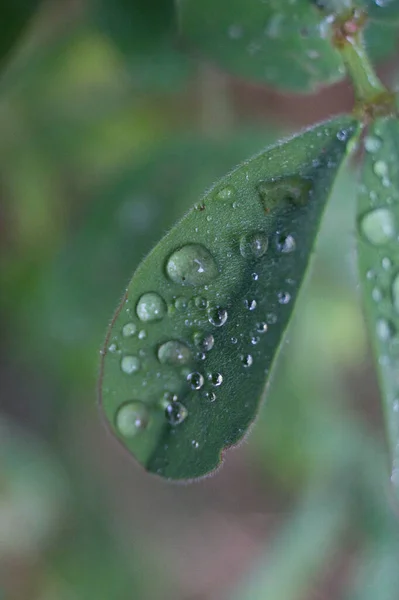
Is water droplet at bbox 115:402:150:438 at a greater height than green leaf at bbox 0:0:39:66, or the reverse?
green leaf at bbox 0:0:39:66

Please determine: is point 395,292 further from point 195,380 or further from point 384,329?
point 195,380

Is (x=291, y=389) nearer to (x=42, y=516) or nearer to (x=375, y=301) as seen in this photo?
(x=42, y=516)

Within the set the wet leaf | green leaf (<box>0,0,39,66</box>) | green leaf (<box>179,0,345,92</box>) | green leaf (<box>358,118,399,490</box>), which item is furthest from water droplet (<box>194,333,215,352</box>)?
green leaf (<box>0,0,39,66</box>)

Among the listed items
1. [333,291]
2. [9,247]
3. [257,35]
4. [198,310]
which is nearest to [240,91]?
[333,291]

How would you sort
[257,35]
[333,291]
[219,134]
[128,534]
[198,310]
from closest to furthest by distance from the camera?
[198,310] < [257,35] < [219,134] < [333,291] < [128,534]

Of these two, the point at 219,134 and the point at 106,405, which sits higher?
the point at 219,134

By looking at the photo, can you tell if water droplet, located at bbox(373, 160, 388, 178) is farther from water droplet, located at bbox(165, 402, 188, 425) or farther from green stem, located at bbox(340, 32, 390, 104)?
water droplet, located at bbox(165, 402, 188, 425)

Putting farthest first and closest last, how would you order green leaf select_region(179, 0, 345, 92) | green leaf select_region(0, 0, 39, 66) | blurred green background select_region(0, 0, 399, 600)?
blurred green background select_region(0, 0, 399, 600) → green leaf select_region(0, 0, 39, 66) → green leaf select_region(179, 0, 345, 92)

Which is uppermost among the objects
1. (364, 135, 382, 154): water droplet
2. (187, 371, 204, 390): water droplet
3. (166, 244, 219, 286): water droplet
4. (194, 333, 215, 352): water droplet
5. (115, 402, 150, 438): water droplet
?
(364, 135, 382, 154): water droplet
